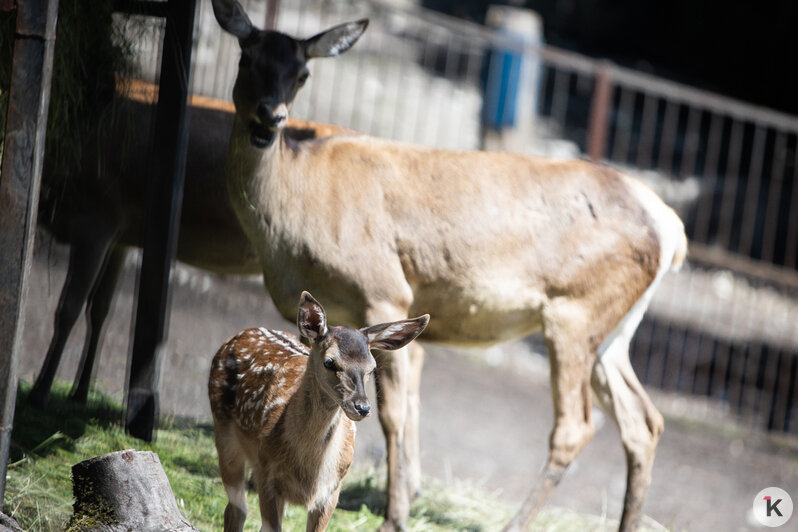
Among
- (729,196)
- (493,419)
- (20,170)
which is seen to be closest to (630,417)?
(493,419)

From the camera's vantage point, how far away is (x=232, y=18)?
444 centimetres

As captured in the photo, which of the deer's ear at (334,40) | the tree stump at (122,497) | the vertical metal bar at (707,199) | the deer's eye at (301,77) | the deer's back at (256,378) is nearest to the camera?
the tree stump at (122,497)

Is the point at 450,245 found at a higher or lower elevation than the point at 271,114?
lower

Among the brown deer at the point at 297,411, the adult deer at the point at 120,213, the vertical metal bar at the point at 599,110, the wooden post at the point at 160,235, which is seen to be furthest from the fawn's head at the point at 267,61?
the vertical metal bar at the point at 599,110

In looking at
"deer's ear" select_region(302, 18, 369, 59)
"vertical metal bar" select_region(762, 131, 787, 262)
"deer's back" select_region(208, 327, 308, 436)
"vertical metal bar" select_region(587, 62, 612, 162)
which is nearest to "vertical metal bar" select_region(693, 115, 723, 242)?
"vertical metal bar" select_region(762, 131, 787, 262)

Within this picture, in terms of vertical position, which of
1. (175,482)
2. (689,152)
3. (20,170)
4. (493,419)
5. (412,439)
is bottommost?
(493,419)

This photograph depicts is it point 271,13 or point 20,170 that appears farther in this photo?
point 271,13

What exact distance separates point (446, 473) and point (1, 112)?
3.52 metres

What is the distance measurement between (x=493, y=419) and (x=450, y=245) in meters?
3.40

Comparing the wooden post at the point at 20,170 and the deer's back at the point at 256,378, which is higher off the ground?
the wooden post at the point at 20,170

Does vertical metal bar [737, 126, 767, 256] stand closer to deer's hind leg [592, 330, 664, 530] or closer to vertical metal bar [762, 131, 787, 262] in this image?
vertical metal bar [762, 131, 787, 262]

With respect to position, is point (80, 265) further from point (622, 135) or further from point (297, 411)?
point (622, 135)

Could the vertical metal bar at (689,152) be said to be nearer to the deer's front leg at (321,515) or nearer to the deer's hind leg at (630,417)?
the deer's hind leg at (630,417)

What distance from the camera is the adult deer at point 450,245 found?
180 inches
